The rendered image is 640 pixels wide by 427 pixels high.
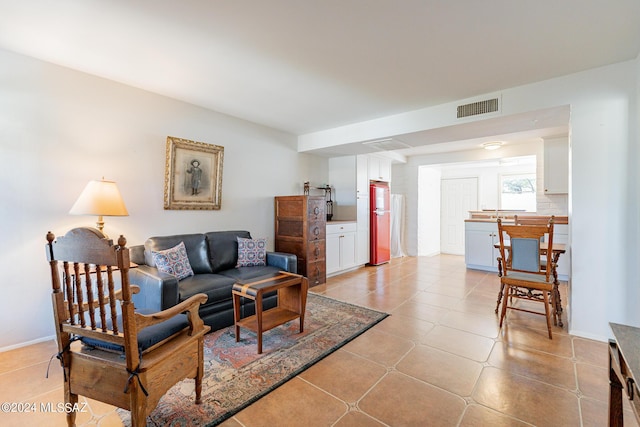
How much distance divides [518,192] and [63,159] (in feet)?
26.6

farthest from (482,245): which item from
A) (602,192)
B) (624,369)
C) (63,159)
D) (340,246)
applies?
(63,159)

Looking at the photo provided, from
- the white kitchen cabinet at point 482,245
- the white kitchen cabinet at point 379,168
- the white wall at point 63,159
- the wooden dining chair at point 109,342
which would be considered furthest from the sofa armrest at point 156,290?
the white kitchen cabinet at point 482,245

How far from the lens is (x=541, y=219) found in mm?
4355

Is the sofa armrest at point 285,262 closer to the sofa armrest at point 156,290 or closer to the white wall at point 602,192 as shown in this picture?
the sofa armrest at point 156,290

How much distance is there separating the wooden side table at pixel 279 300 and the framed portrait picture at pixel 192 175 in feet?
5.17

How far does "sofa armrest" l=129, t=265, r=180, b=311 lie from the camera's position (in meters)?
2.31

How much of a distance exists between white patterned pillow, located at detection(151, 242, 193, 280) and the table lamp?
21.1 inches

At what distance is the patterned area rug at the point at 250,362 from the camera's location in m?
1.66

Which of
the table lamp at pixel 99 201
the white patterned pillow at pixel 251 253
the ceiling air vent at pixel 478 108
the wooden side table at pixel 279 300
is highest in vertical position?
the ceiling air vent at pixel 478 108

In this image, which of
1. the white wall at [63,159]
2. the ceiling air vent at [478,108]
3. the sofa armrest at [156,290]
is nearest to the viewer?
the sofa armrest at [156,290]

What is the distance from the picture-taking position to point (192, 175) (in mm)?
3598

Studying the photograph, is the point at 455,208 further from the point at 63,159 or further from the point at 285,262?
the point at 63,159

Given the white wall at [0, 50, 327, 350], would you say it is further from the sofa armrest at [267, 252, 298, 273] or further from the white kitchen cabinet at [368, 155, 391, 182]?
the white kitchen cabinet at [368, 155, 391, 182]

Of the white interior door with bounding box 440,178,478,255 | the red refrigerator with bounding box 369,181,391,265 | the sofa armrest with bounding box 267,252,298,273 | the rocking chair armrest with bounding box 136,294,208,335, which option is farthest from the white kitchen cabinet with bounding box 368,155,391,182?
the rocking chair armrest with bounding box 136,294,208,335
